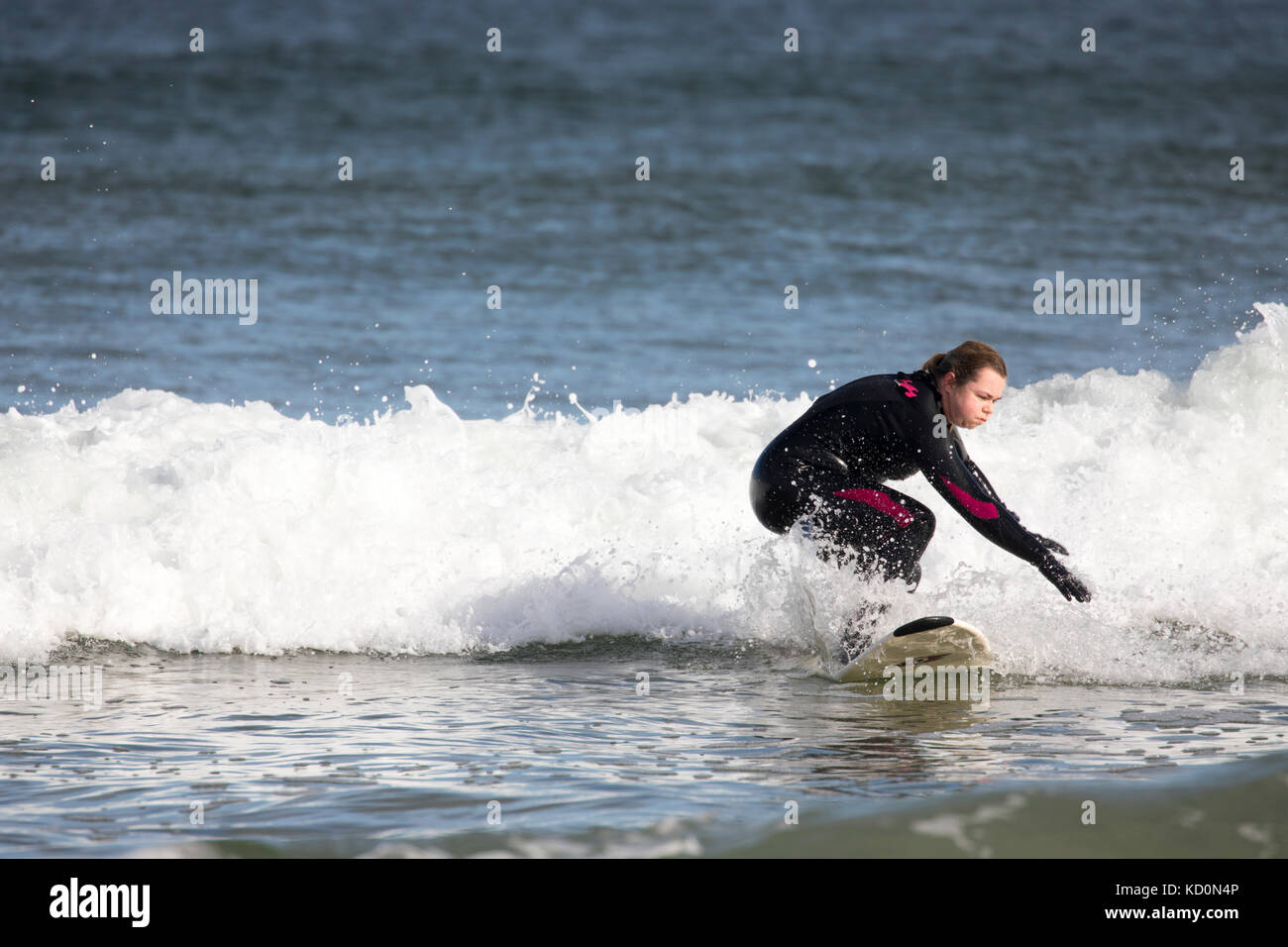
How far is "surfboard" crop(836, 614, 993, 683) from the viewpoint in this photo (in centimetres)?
551

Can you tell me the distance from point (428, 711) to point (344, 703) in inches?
16.4

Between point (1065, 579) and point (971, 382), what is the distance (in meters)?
0.89

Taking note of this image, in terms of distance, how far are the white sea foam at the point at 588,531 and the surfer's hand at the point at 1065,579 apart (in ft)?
2.43

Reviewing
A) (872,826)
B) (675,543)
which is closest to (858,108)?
(675,543)

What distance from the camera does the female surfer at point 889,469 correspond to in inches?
213

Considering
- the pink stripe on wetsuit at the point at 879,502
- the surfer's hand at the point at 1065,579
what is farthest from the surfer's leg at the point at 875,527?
the surfer's hand at the point at 1065,579

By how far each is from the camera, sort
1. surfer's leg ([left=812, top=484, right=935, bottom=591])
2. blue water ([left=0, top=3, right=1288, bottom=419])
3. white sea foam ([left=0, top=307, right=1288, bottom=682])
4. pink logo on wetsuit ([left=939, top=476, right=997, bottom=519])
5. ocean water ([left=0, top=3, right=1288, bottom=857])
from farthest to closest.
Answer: blue water ([left=0, top=3, right=1288, bottom=419]), white sea foam ([left=0, top=307, right=1288, bottom=682]), surfer's leg ([left=812, top=484, right=935, bottom=591]), pink logo on wetsuit ([left=939, top=476, right=997, bottom=519]), ocean water ([left=0, top=3, right=1288, bottom=857])

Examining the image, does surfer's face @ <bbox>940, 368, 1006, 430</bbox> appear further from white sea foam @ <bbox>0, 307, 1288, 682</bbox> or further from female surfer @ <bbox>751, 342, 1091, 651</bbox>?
white sea foam @ <bbox>0, 307, 1288, 682</bbox>

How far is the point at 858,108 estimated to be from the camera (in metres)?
24.7

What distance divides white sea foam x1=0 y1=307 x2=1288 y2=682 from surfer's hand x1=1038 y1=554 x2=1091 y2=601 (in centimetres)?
74

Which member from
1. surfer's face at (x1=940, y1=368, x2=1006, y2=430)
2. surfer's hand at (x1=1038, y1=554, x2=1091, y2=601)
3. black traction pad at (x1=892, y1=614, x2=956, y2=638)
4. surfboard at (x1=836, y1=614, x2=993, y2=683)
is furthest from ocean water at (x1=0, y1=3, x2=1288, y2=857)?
surfer's face at (x1=940, y1=368, x2=1006, y2=430)

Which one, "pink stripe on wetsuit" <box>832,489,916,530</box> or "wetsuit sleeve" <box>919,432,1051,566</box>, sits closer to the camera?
"wetsuit sleeve" <box>919,432,1051,566</box>

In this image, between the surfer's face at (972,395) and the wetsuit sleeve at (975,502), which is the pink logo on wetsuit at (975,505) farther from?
the surfer's face at (972,395)

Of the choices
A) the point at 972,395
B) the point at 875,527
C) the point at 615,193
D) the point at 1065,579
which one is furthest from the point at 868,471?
the point at 615,193
